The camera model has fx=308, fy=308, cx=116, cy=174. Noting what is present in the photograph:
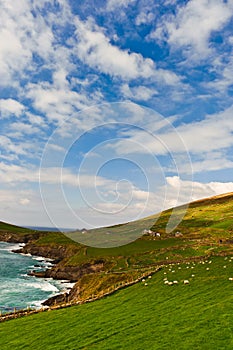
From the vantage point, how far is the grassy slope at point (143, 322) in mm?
26172

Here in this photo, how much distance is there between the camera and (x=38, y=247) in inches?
7298

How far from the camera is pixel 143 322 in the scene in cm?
3150

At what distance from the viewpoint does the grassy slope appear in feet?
85.9

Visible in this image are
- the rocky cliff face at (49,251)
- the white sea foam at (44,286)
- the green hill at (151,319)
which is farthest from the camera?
the rocky cliff face at (49,251)

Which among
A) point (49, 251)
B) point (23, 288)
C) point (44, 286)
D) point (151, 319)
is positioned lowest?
point (44, 286)

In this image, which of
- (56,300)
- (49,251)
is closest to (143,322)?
(56,300)

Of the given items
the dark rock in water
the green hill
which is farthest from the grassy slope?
the dark rock in water

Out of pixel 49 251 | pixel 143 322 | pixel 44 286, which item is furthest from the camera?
pixel 49 251

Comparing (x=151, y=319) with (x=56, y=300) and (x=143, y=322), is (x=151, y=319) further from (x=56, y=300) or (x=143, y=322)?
(x=56, y=300)

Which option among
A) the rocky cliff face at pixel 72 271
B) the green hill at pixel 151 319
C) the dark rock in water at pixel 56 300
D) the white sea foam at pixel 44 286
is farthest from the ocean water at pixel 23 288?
the green hill at pixel 151 319

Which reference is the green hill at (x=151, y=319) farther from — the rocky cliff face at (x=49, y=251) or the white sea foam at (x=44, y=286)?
the rocky cliff face at (x=49, y=251)

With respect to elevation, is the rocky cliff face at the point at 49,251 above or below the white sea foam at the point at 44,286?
above

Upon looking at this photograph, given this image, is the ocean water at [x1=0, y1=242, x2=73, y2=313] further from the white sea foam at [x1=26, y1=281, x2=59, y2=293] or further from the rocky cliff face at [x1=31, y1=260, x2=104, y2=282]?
the rocky cliff face at [x1=31, y1=260, x2=104, y2=282]

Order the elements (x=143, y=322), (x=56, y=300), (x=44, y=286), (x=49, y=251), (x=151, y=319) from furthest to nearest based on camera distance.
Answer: (x=49, y=251) < (x=44, y=286) < (x=56, y=300) < (x=151, y=319) < (x=143, y=322)
